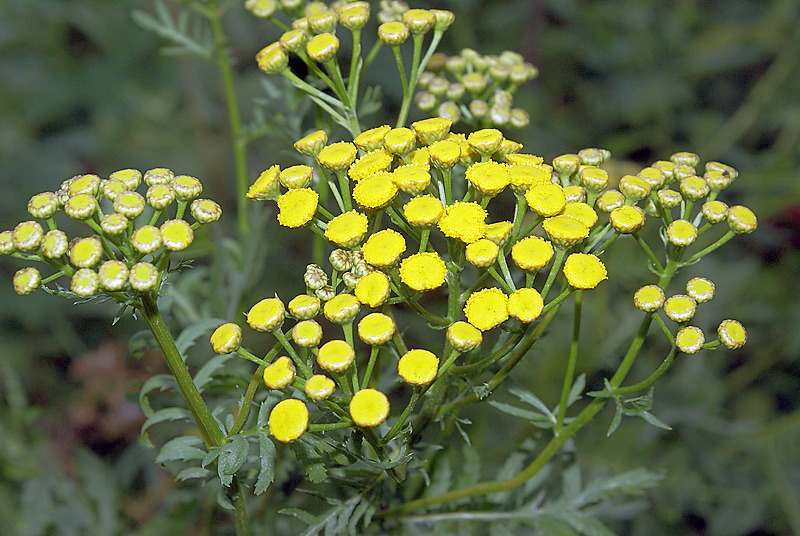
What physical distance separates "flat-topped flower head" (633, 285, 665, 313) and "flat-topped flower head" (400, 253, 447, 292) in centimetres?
42

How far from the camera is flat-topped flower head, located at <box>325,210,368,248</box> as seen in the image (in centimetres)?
137

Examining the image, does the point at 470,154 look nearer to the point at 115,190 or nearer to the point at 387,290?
the point at 387,290

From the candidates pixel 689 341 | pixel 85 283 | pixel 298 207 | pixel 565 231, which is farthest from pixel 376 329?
pixel 689 341

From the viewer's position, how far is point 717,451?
3299 mm

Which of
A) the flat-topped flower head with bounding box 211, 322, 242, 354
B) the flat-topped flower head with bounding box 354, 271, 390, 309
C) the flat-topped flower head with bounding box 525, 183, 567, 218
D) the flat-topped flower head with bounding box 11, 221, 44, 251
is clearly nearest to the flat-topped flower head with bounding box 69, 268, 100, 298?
the flat-topped flower head with bounding box 11, 221, 44, 251

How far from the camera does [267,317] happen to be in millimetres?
1317

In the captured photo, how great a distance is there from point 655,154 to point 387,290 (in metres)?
3.25

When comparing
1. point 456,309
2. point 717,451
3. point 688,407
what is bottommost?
point 717,451

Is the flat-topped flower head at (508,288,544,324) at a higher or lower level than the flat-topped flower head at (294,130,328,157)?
lower

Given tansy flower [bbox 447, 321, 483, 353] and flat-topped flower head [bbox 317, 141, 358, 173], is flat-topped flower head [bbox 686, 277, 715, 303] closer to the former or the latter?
tansy flower [bbox 447, 321, 483, 353]

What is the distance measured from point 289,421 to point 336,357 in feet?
0.47

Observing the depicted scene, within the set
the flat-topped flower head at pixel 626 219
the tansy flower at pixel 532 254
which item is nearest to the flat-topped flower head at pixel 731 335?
the flat-topped flower head at pixel 626 219

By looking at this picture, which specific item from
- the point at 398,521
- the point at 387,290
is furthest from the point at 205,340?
the point at 387,290

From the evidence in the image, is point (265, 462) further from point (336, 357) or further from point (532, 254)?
point (532, 254)
